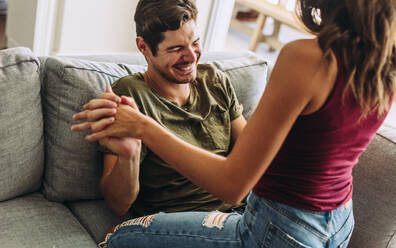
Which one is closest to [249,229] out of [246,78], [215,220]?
[215,220]

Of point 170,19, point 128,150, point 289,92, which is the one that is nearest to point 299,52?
point 289,92

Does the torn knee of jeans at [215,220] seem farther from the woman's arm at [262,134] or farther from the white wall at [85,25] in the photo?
the white wall at [85,25]

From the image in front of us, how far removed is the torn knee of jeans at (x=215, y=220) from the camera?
1.16m

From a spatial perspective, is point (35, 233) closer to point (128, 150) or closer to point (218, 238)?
point (128, 150)

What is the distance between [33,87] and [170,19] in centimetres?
46

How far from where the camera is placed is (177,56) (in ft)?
4.93

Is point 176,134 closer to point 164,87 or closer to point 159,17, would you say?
point 164,87

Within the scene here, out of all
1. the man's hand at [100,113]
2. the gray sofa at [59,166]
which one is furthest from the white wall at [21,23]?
the man's hand at [100,113]

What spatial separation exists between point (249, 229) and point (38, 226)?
2.18ft

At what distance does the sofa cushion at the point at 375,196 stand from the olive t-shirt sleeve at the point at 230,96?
462 millimetres

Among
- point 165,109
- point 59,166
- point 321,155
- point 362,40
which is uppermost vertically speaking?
point 362,40

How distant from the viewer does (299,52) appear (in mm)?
885

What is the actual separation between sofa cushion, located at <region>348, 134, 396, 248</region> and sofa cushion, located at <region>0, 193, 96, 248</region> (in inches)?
35.4

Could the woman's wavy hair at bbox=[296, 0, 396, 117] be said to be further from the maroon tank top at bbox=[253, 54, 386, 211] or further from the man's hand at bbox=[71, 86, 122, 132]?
the man's hand at bbox=[71, 86, 122, 132]
